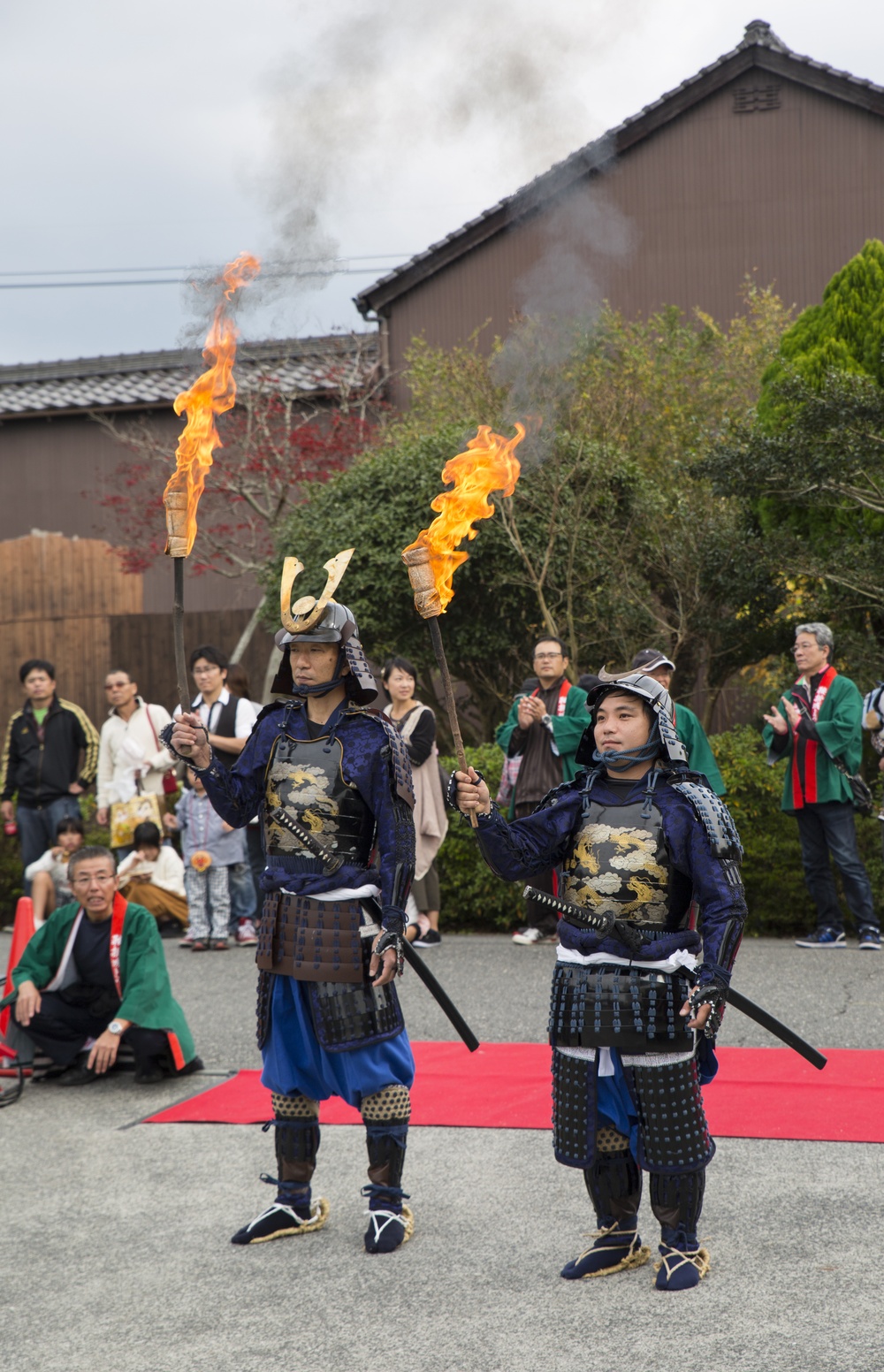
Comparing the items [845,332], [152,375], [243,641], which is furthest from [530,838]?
[152,375]

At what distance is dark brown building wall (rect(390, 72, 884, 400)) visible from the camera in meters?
14.0

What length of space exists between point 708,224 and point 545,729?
31.7ft

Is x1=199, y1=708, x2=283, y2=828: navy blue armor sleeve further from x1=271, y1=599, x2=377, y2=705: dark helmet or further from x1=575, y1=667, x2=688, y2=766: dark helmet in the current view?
x1=575, y1=667, x2=688, y2=766: dark helmet

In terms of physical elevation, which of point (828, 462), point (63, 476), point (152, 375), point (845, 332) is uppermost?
point (152, 375)

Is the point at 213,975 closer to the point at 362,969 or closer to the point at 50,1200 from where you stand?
the point at 50,1200

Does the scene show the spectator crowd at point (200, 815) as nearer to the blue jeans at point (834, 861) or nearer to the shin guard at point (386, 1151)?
the blue jeans at point (834, 861)

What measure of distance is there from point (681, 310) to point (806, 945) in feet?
32.0

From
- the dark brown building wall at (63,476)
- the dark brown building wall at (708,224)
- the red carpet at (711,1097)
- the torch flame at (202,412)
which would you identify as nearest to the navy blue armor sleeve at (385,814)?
the torch flame at (202,412)

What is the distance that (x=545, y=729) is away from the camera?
7707mm

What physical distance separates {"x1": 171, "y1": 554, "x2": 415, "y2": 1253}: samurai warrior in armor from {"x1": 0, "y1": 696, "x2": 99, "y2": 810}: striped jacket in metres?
5.26

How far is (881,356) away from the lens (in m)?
9.41

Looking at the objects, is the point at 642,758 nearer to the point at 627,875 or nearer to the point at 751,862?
the point at 627,875

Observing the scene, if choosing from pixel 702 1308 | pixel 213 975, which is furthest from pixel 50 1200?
→ pixel 213 975

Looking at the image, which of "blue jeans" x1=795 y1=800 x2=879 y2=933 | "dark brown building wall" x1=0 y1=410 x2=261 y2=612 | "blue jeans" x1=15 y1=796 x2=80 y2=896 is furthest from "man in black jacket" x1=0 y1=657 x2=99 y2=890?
"dark brown building wall" x1=0 y1=410 x2=261 y2=612
